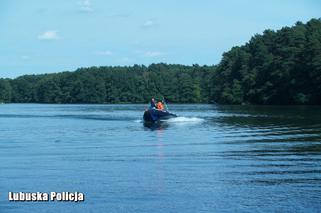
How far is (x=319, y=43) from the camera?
108 meters

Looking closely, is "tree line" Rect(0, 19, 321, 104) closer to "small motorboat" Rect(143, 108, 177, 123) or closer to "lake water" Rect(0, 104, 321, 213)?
"small motorboat" Rect(143, 108, 177, 123)

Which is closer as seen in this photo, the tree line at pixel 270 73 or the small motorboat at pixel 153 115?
the small motorboat at pixel 153 115

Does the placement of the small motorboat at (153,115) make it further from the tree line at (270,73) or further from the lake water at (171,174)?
the tree line at (270,73)

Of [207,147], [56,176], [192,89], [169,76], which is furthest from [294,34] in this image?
[56,176]

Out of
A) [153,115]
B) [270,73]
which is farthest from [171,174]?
[270,73]

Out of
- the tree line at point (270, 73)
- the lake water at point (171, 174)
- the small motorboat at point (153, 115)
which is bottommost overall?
the lake water at point (171, 174)

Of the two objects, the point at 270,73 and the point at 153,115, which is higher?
the point at 270,73

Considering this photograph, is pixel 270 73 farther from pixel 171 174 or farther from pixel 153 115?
pixel 171 174

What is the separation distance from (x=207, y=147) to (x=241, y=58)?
4255 inches

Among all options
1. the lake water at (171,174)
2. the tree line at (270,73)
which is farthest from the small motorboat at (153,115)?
the tree line at (270,73)

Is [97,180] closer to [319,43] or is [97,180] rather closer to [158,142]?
[158,142]

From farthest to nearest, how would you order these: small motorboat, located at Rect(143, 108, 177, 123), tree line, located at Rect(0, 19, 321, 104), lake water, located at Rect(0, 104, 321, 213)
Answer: tree line, located at Rect(0, 19, 321, 104), small motorboat, located at Rect(143, 108, 177, 123), lake water, located at Rect(0, 104, 321, 213)

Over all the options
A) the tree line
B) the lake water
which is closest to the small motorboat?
the lake water

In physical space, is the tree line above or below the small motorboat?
above
